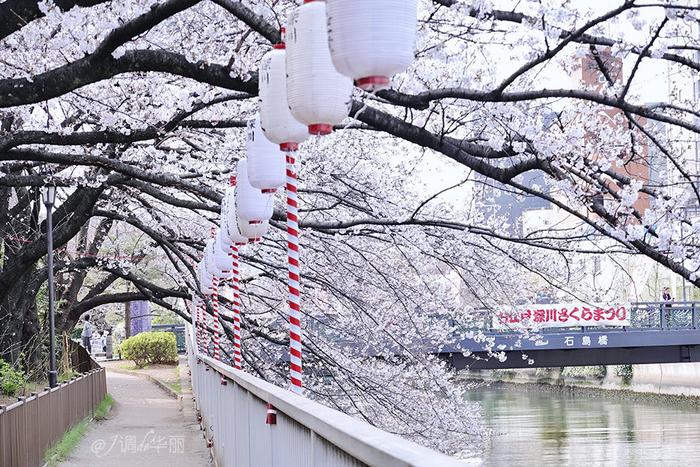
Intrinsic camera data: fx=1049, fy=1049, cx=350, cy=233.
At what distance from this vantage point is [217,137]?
1722cm

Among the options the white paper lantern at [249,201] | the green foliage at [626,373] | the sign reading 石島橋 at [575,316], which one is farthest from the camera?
the green foliage at [626,373]

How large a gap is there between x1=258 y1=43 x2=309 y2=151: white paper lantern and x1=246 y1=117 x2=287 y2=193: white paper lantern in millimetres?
1790

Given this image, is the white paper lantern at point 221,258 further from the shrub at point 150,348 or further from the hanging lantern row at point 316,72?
the shrub at point 150,348

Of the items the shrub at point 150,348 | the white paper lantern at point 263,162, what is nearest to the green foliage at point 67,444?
the white paper lantern at point 263,162

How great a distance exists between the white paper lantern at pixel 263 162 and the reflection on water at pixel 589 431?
2072 centimetres

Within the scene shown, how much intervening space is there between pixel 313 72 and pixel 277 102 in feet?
4.97

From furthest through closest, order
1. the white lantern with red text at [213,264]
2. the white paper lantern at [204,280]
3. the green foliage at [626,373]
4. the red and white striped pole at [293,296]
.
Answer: the green foliage at [626,373] < the white paper lantern at [204,280] < the white lantern with red text at [213,264] < the red and white striped pole at [293,296]

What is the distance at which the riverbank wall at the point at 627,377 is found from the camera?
2094 inches

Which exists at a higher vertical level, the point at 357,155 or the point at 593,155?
the point at 357,155

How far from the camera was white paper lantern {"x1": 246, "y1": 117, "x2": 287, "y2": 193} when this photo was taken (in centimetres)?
919

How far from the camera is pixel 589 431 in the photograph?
1655 inches

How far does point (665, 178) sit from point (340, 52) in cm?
633

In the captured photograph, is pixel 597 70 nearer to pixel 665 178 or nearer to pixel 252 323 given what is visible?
pixel 665 178

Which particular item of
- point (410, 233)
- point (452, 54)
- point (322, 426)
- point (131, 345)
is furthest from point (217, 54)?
point (131, 345)
